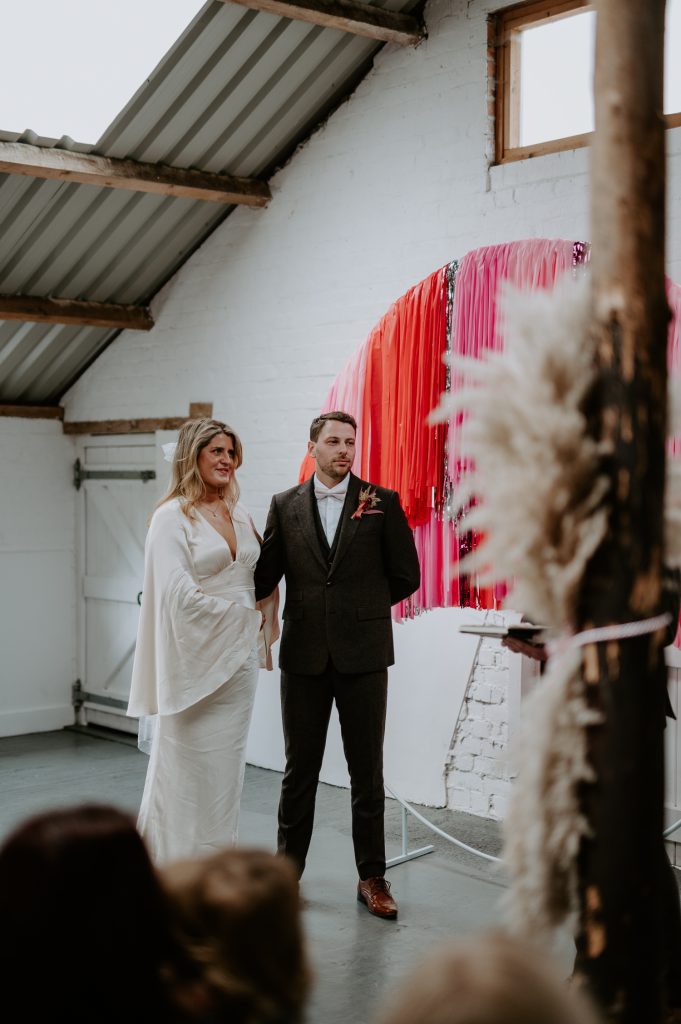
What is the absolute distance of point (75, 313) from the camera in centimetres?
608

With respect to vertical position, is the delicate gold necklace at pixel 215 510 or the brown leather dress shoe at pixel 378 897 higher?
the delicate gold necklace at pixel 215 510

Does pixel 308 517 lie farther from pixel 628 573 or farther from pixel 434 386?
pixel 628 573

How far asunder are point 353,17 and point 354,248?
1045 mm

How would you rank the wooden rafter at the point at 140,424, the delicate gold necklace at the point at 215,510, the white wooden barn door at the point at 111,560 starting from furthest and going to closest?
the white wooden barn door at the point at 111,560, the wooden rafter at the point at 140,424, the delicate gold necklace at the point at 215,510

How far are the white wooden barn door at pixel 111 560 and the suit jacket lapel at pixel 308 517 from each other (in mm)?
2803

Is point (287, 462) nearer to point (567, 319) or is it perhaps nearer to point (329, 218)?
point (329, 218)

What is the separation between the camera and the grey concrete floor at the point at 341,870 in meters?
3.23

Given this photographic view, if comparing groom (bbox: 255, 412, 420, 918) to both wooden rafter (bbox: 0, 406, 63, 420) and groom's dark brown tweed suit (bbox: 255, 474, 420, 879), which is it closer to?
groom's dark brown tweed suit (bbox: 255, 474, 420, 879)

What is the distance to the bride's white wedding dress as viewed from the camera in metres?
3.63

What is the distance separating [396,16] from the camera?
4855 mm

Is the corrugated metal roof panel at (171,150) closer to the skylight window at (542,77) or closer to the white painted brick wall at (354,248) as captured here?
the white painted brick wall at (354,248)

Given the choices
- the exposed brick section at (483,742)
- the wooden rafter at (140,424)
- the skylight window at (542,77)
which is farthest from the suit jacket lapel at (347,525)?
the wooden rafter at (140,424)

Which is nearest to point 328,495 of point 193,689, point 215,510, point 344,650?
point 215,510

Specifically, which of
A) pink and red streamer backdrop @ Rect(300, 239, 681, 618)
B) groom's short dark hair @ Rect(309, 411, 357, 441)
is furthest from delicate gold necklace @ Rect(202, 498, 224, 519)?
pink and red streamer backdrop @ Rect(300, 239, 681, 618)
